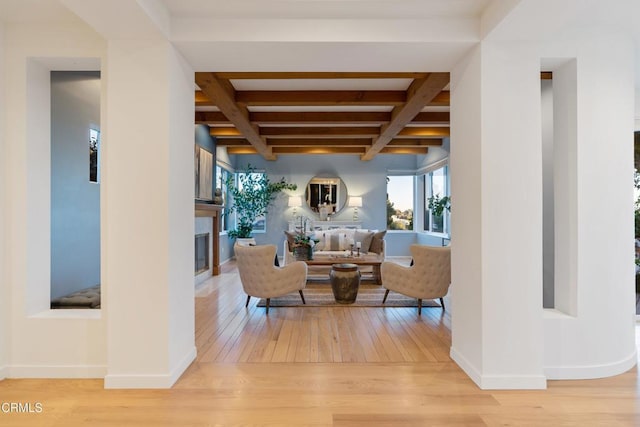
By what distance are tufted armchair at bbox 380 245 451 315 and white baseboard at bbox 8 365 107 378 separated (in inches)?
126

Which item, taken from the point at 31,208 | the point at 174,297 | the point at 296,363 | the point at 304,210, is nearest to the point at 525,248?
the point at 296,363

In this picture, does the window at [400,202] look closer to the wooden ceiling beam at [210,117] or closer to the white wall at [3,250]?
the wooden ceiling beam at [210,117]

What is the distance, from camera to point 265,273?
14.2 feet

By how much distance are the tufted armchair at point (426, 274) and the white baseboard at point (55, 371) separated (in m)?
3.20

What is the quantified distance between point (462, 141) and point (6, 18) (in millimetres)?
3530

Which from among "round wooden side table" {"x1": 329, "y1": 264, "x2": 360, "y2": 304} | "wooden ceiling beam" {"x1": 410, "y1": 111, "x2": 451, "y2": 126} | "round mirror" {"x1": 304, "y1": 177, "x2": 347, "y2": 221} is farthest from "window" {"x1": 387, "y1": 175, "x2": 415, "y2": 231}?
"round wooden side table" {"x1": 329, "y1": 264, "x2": 360, "y2": 304}

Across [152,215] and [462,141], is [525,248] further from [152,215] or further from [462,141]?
[152,215]

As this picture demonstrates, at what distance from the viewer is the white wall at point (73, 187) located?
3.50 metres

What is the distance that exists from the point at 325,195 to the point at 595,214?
699 cm

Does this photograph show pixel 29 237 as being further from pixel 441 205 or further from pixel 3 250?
pixel 441 205

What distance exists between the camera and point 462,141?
287cm

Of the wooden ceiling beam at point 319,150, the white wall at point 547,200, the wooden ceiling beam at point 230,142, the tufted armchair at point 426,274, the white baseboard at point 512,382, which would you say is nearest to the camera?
the white baseboard at point 512,382

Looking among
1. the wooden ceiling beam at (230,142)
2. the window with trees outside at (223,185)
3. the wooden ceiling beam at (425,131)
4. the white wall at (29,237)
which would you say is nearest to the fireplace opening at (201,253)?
the window with trees outside at (223,185)

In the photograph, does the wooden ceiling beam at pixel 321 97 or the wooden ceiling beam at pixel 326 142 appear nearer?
the wooden ceiling beam at pixel 321 97
